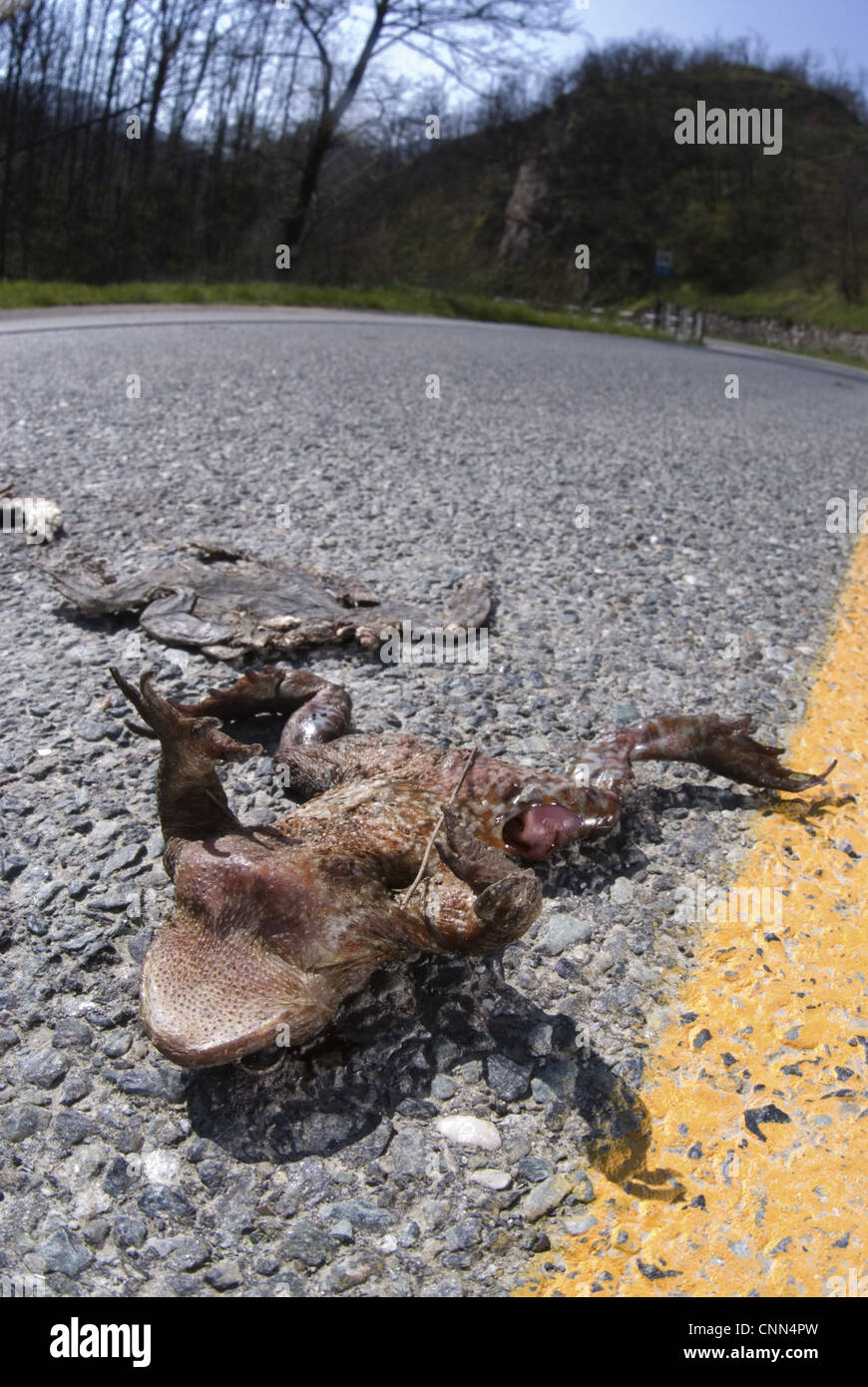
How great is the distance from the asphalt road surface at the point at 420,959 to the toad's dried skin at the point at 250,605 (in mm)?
91

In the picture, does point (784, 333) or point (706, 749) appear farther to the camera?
point (784, 333)

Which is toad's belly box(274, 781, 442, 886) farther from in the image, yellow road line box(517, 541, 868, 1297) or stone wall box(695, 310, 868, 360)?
stone wall box(695, 310, 868, 360)

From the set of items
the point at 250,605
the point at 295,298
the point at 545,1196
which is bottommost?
the point at 545,1196

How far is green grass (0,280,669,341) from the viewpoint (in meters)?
14.9

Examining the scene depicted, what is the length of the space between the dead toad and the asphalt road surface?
14cm

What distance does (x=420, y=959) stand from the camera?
197 cm

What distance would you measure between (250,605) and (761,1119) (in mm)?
2516

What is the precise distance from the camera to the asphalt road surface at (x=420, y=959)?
149 centimetres

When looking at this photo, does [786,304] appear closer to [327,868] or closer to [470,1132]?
[327,868]

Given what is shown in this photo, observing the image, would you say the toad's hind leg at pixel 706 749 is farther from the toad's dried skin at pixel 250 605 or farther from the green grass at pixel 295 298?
the green grass at pixel 295 298

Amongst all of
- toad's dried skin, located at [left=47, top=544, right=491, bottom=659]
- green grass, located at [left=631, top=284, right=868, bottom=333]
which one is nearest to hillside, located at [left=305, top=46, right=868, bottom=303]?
green grass, located at [left=631, top=284, right=868, bottom=333]

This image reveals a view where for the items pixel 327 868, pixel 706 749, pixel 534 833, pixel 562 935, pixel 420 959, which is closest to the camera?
pixel 327 868

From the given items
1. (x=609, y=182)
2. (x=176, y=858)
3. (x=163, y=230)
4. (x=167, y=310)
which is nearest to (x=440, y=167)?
(x=609, y=182)

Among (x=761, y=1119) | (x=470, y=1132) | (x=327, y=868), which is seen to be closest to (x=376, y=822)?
(x=327, y=868)
